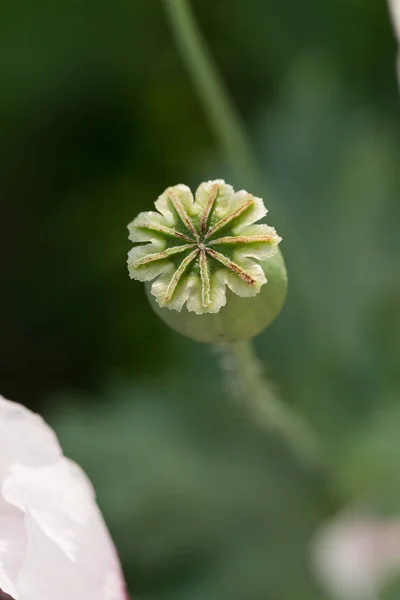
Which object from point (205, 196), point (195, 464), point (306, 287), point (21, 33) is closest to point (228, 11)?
point (21, 33)

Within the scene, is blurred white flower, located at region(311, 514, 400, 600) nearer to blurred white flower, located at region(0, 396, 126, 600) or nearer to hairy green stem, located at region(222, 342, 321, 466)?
hairy green stem, located at region(222, 342, 321, 466)

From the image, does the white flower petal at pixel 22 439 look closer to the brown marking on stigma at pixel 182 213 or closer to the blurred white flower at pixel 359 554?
the brown marking on stigma at pixel 182 213

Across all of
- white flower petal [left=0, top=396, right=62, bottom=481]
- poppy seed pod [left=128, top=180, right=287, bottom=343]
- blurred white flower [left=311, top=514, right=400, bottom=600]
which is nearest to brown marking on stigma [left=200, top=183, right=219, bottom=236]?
poppy seed pod [left=128, top=180, right=287, bottom=343]

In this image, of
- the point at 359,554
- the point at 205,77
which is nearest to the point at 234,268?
the point at 205,77

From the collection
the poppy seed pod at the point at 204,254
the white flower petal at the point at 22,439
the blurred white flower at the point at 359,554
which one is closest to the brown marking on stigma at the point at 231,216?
the poppy seed pod at the point at 204,254

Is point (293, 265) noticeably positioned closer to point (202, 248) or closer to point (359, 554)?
point (359, 554)

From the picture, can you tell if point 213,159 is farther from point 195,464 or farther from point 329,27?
point 195,464
